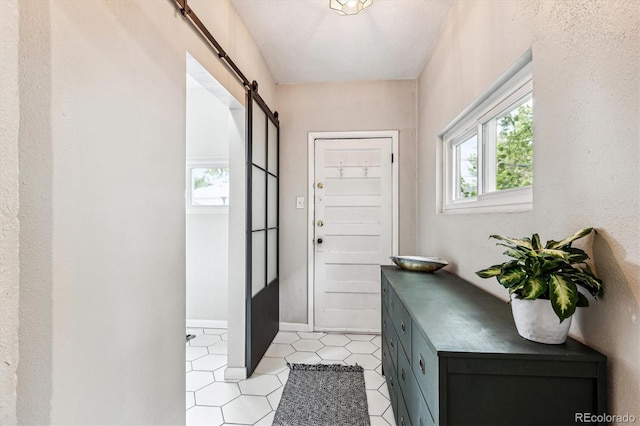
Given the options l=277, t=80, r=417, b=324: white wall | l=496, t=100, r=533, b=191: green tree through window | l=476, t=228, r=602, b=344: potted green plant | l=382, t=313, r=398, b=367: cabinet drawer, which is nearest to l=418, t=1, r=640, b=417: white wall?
l=476, t=228, r=602, b=344: potted green plant

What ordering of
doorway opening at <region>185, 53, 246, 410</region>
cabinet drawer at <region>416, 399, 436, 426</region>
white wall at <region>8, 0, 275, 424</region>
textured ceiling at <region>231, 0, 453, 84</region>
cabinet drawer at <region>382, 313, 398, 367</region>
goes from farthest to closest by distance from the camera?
doorway opening at <region>185, 53, 246, 410</region> < textured ceiling at <region>231, 0, 453, 84</region> < cabinet drawer at <region>382, 313, 398, 367</region> < cabinet drawer at <region>416, 399, 436, 426</region> < white wall at <region>8, 0, 275, 424</region>

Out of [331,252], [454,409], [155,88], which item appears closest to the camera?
[454,409]

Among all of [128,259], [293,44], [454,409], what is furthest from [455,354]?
[293,44]

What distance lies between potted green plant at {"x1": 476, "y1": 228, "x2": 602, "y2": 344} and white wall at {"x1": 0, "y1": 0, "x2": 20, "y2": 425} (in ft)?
3.58

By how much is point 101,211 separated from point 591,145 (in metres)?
1.43

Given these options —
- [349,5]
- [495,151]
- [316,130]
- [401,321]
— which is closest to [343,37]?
[349,5]

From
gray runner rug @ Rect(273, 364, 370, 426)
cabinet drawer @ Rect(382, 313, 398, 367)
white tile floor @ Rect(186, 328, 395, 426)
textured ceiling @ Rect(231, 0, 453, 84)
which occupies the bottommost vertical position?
white tile floor @ Rect(186, 328, 395, 426)

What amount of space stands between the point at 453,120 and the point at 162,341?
6.73 ft

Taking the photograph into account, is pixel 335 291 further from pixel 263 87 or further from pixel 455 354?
pixel 455 354

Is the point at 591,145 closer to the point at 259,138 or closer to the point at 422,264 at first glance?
the point at 422,264

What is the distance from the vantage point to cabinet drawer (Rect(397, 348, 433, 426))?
3.40 ft

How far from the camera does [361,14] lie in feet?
6.60

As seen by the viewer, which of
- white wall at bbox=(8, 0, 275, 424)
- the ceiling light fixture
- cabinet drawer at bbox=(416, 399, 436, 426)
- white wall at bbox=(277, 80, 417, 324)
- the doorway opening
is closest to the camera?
white wall at bbox=(8, 0, 275, 424)

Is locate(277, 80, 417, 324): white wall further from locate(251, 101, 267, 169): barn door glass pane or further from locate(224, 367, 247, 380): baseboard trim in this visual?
locate(224, 367, 247, 380): baseboard trim
